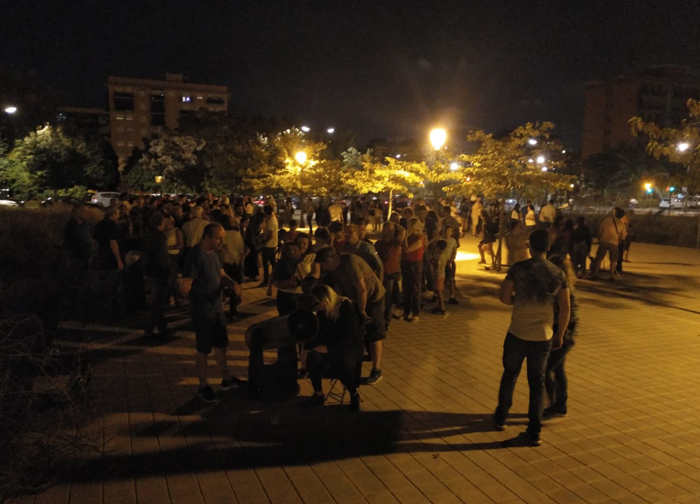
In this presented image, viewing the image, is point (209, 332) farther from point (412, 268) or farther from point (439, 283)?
point (439, 283)

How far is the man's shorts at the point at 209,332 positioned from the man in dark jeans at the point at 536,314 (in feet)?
8.94

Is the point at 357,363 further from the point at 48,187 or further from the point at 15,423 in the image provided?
the point at 48,187

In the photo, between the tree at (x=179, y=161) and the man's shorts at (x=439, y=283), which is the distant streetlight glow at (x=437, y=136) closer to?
the man's shorts at (x=439, y=283)

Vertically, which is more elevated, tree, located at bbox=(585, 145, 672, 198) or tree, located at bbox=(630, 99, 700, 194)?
tree, located at bbox=(585, 145, 672, 198)

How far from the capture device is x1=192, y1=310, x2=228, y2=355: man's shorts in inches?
210

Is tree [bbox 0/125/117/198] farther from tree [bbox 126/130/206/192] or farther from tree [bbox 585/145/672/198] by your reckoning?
tree [bbox 585/145/672/198]

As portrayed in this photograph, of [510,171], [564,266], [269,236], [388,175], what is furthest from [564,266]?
[388,175]

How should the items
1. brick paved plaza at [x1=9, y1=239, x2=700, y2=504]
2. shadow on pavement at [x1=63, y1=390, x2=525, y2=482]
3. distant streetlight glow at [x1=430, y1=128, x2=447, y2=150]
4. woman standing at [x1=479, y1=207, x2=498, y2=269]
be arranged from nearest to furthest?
brick paved plaza at [x1=9, y1=239, x2=700, y2=504], shadow on pavement at [x1=63, y1=390, x2=525, y2=482], distant streetlight glow at [x1=430, y1=128, x2=447, y2=150], woman standing at [x1=479, y1=207, x2=498, y2=269]

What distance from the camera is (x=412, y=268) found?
28.3ft

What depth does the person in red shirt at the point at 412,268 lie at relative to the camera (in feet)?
27.7

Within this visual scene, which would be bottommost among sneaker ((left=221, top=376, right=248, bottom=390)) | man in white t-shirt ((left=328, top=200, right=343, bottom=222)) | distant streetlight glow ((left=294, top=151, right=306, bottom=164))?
sneaker ((left=221, top=376, right=248, bottom=390))

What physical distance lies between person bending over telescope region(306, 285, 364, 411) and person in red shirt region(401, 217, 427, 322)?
342 cm

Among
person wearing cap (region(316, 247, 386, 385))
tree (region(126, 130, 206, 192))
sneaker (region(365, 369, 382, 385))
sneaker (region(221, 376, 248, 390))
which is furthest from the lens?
tree (region(126, 130, 206, 192))

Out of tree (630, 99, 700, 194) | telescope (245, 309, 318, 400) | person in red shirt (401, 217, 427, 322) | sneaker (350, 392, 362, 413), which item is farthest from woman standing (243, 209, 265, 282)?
tree (630, 99, 700, 194)
